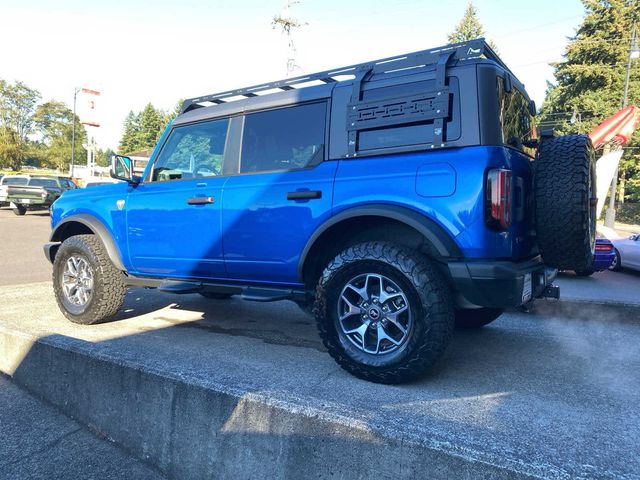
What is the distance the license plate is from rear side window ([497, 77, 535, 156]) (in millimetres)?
821

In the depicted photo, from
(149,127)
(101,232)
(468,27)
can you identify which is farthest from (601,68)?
(149,127)

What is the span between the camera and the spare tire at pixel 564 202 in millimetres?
2754

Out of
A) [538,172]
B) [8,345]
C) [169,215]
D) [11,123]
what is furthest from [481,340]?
[11,123]

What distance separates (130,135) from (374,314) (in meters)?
127

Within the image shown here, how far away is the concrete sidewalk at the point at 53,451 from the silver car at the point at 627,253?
1095 centimetres

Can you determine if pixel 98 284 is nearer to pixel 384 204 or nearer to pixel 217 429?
pixel 217 429

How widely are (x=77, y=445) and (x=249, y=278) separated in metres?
1.57

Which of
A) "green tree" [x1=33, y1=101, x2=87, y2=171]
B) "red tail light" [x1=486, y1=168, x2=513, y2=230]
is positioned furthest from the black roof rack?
"green tree" [x1=33, y1=101, x2=87, y2=171]

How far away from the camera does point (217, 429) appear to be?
2.50 metres

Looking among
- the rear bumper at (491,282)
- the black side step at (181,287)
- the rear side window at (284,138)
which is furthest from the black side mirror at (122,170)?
the rear bumper at (491,282)

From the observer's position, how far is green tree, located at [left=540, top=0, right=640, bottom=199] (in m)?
32.8

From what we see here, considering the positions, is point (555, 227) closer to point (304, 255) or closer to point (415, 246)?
point (415, 246)

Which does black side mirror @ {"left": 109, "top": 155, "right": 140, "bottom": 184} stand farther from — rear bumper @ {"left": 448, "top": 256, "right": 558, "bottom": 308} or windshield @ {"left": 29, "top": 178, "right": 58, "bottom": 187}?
windshield @ {"left": 29, "top": 178, "right": 58, "bottom": 187}

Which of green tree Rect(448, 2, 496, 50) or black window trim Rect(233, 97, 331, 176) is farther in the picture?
green tree Rect(448, 2, 496, 50)
